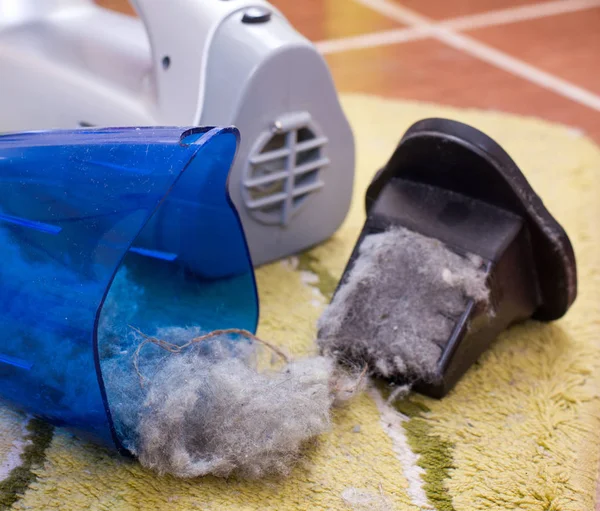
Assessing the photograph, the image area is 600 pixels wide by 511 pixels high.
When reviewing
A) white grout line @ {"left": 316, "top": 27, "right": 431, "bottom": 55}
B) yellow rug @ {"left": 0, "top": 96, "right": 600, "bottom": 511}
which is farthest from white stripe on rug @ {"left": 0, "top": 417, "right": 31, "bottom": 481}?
white grout line @ {"left": 316, "top": 27, "right": 431, "bottom": 55}

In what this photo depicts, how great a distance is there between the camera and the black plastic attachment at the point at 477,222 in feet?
2.78

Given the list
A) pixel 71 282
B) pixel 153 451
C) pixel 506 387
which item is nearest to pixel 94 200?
pixel 71 282

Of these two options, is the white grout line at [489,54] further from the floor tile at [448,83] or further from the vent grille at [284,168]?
the vent grille at [284,168]

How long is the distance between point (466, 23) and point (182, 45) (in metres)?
1.37

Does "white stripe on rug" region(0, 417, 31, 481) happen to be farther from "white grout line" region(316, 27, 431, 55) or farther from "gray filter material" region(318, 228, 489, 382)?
"white grout line" region(316, 27, 431, 55)

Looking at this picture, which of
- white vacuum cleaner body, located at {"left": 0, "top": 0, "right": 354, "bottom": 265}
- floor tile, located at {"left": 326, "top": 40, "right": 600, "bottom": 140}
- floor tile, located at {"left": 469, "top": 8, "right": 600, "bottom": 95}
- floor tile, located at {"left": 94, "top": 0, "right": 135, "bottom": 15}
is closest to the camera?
white vacuum cleaner body, located at {"left": 0, "top": 0, "right": 354, "bottom": 265}

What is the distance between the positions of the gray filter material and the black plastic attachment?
0.01m

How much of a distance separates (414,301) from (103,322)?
0.33 m

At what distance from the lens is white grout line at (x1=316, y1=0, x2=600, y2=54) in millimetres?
1927

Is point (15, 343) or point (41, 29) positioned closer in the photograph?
point (15, 343)

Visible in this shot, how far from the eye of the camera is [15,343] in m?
0.71

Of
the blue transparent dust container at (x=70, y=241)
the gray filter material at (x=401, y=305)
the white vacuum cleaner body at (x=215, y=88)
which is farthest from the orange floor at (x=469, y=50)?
the blue transparent dust container at (x=70, y=241)

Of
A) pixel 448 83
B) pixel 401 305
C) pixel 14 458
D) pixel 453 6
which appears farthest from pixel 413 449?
pixel 453 6

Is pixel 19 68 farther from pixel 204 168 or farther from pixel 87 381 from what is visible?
pixel 87 381
